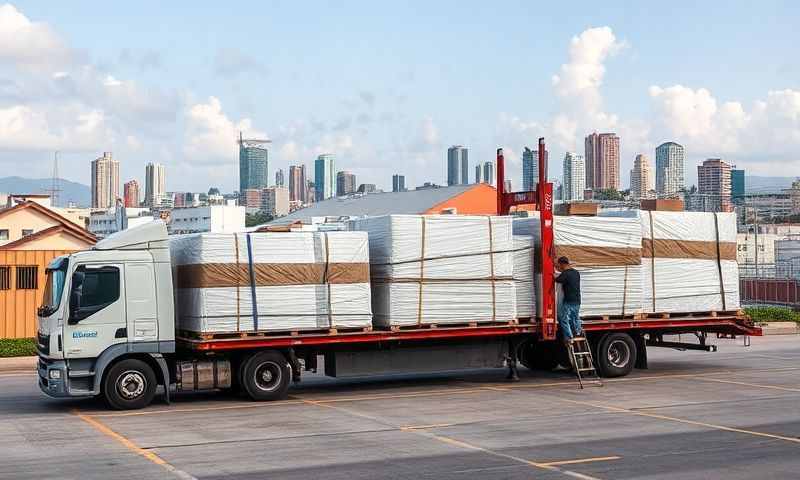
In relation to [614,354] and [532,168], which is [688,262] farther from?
[532,168]

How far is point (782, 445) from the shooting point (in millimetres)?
12516

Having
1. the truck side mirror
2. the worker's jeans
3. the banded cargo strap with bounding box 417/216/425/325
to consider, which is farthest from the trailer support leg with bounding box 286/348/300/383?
the worker's jeans

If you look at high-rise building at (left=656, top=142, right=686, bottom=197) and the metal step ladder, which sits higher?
high-rise building at (left=656, top=142, right=686, bottom=197)

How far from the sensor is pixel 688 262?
20312 millimetres

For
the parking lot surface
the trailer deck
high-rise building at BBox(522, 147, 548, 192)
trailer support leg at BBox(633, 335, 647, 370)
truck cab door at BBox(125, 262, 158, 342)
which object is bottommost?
the parking lot surface

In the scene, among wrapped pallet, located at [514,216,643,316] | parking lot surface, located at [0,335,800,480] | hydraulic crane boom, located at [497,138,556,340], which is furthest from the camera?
wrapped pallet, located at [514,216,643,316]

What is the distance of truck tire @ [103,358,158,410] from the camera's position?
15734 millimetres

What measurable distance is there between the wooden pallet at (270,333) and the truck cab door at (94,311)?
45.2 inches

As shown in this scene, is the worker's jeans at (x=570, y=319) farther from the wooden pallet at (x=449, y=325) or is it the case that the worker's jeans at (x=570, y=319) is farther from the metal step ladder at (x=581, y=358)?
the wooden pallet at (x=449, y=325)

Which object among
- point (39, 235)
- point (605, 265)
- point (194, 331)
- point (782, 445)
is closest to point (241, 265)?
point (194, 331)

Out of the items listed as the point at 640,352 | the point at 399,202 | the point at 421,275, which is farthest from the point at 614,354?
the point at 399,202

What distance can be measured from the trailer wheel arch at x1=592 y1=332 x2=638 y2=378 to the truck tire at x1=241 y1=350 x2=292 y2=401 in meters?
6.35

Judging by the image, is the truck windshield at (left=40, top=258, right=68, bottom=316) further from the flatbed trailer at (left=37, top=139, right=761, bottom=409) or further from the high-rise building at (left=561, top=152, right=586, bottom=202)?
the high-rise building at (left=561, top=152, right=586, bottom=202)

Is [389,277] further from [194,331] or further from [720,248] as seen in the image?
[720,248]
